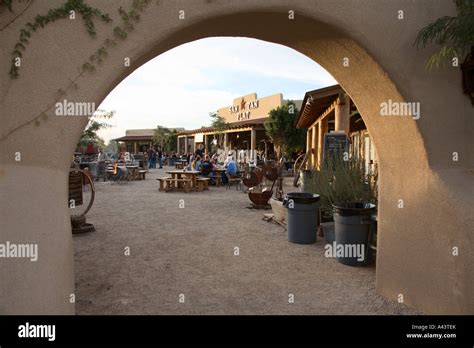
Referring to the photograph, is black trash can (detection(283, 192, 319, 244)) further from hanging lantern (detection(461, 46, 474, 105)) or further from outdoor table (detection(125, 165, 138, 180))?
outdoor table (detection(125, 165, 138, 180))

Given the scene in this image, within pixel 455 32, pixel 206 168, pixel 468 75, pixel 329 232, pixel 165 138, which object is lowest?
pixel 329 232

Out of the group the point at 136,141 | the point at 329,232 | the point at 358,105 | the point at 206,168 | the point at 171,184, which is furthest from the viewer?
the point at 136,141

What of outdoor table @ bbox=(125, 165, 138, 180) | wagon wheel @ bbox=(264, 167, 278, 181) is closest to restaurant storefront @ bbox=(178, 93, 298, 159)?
outdoor table @ bbox=(125, 165, 138, 180)

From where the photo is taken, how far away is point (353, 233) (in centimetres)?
453

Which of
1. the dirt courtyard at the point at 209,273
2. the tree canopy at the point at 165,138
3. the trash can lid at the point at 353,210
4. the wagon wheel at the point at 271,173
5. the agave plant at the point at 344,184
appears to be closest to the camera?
the dirt courtyard at the point at 209,273

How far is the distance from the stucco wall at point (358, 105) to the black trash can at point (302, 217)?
1.79 metres

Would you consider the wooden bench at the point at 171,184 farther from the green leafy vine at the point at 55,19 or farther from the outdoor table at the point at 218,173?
the green leafy vine at the point at 55,19

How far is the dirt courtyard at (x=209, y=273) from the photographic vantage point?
11.4 feet

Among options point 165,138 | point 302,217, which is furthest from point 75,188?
point 165,138

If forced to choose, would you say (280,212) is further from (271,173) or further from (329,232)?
(271,173)

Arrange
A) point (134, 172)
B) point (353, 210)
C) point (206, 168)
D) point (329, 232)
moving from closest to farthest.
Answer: point (353, 210) < point (329, 232) < point (206, 168) < point (134, 172)

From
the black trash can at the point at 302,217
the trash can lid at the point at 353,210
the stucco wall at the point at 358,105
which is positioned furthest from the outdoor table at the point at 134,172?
the stucco wall at the point at 358,105

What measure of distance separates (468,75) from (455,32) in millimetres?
518

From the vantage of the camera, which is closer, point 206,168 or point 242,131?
point 206,168
